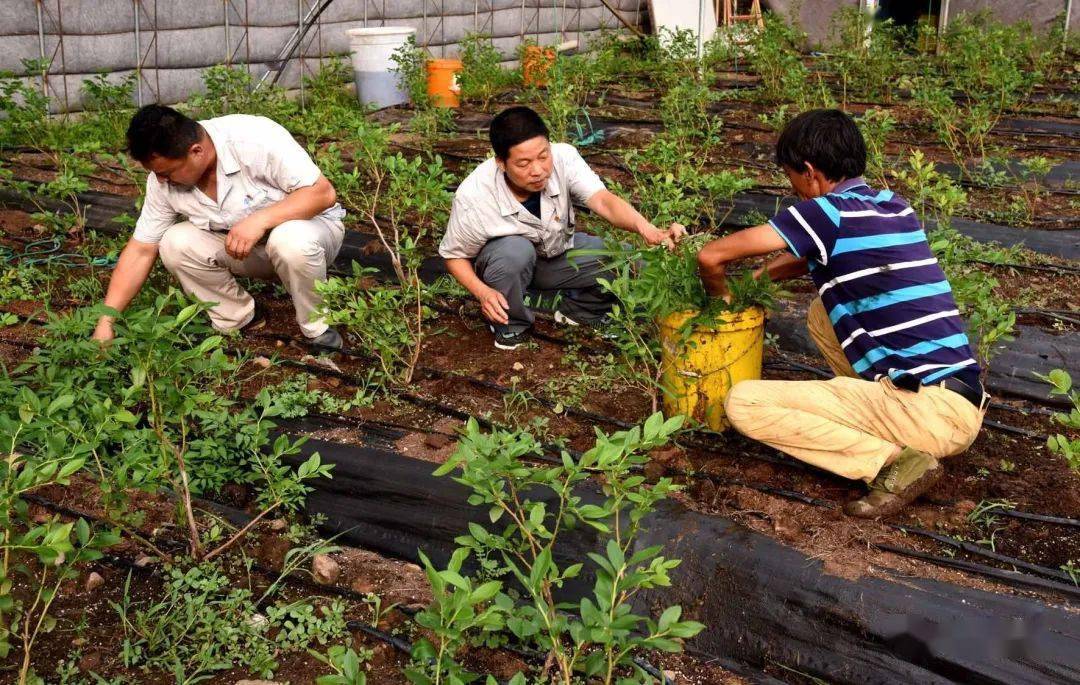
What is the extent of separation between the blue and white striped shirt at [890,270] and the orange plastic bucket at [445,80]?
20.1ft

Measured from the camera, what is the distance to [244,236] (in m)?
3.71

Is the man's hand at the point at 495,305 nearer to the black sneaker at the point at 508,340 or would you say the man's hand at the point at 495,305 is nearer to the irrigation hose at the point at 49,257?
the black sneaker at the point at 508,340

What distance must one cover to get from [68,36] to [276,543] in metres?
5.70

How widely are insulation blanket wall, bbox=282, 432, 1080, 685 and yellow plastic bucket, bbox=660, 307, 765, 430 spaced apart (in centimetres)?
54

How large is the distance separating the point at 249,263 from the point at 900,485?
2689 millimetres

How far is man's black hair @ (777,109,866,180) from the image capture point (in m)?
2.74

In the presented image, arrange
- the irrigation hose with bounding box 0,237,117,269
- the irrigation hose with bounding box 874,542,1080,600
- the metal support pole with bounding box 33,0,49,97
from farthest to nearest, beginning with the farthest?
the metal support pole with bounding box 33,0,49,97 < the irrigation hose with bounding box 0,237,117,269 < the irrigation hose with bounding box 874,542,1080,600

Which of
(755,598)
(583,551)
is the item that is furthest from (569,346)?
(755,598)

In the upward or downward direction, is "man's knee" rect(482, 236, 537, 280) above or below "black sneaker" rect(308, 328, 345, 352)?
above

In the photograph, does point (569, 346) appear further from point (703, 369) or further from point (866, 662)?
point (866, 662)

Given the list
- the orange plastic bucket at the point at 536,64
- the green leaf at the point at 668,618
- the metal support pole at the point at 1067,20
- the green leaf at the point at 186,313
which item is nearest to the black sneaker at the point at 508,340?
the green leaf at the point at 186,313

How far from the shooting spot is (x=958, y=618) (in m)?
2.21

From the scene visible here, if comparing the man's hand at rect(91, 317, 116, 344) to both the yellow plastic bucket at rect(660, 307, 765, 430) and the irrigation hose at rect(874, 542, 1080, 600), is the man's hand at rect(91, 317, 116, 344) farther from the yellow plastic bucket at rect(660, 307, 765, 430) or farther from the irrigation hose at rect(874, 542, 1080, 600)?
the irrigation hose at rect(874, 542, 1080, 600)

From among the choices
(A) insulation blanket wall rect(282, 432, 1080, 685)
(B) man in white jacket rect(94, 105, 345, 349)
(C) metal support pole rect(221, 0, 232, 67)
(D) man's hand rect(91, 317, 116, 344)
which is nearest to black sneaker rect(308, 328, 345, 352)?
(B) man in white jacket rect(94, 105, 345, 349)
